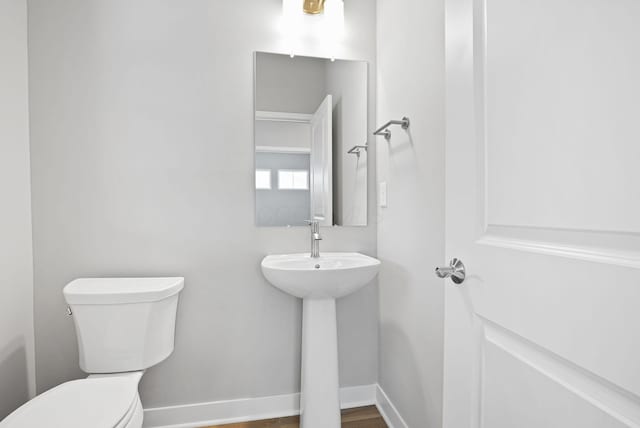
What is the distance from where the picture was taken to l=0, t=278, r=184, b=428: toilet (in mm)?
1105

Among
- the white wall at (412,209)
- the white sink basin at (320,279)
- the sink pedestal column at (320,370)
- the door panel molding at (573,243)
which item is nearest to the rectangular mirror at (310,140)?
the white wall at (412,209)

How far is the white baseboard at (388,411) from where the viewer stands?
1551 millimetres

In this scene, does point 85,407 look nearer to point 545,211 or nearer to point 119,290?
point 119,290

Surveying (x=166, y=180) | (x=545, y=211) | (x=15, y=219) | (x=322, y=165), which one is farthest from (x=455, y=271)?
(x=15, y=219)

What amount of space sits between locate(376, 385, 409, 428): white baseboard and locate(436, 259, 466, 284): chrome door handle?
102cm

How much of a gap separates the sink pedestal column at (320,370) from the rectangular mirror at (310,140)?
494 millimetres

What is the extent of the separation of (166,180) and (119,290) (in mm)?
559

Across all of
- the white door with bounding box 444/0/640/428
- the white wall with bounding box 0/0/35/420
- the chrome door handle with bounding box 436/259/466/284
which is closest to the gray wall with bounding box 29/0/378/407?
the white wall with bounding box 0/0/35/420

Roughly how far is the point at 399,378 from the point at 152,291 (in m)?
1.19

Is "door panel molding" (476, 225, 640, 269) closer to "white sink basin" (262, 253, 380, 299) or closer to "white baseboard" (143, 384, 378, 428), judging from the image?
"white sink basin" (262, 253, 380, 299)

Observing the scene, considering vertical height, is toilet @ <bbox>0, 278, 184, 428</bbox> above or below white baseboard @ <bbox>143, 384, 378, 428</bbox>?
above

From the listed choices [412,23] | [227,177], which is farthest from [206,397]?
[412,23]

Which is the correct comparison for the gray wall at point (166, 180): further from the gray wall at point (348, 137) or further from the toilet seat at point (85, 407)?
the toilet seat at point (85, 407)

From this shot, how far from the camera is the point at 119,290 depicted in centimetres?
Answer: 136
